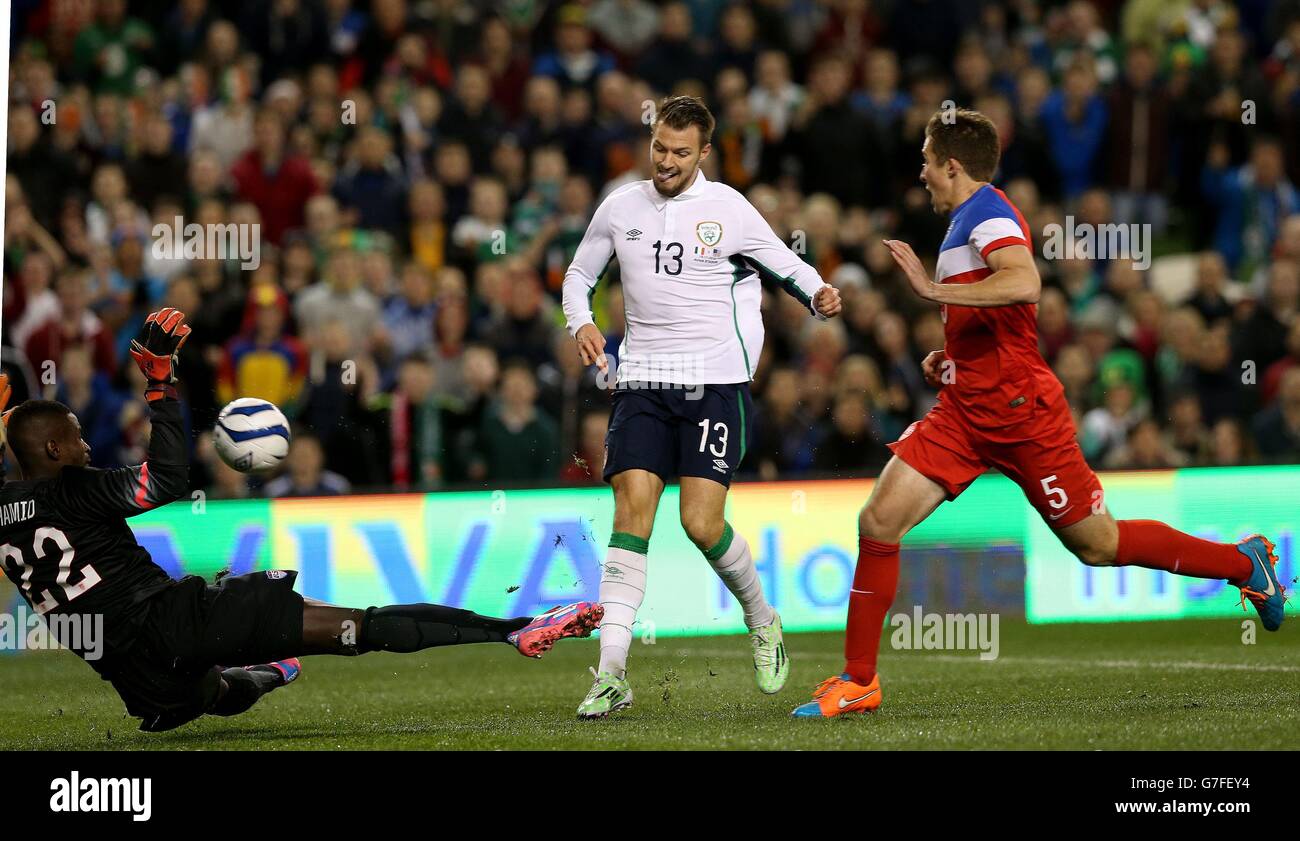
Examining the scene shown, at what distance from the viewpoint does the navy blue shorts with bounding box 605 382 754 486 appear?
7.42 metres

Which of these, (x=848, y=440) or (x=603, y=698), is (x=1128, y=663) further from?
(x=603, y=698)

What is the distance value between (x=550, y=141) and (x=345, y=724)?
7497mm

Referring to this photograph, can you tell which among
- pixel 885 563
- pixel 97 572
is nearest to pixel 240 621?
→ pixel 97 572

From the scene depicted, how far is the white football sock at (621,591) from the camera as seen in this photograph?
729 centimetres

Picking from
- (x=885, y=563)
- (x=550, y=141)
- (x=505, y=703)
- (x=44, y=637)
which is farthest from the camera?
(x=550, y=141)

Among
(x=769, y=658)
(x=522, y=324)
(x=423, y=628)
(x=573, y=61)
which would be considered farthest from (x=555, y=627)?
(x=573, y=61)

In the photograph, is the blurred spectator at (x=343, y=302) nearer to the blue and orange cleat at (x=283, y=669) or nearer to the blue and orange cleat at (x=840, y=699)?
the blue and orange cleat at (x=283, y=669)

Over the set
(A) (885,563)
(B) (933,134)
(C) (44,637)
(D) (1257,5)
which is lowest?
(C) (44,637)

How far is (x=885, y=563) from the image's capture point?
7.27 m

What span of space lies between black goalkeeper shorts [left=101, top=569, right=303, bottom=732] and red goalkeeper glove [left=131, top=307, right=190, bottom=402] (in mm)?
755

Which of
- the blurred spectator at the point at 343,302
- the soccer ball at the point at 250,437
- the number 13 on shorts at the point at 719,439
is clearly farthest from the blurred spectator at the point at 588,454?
the soccer ball at the point at 250,437

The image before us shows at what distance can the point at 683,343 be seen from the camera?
24.8 ft

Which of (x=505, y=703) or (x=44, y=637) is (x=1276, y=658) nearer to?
(x=505, y=703)

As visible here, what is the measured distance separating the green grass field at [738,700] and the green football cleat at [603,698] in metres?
0.09
